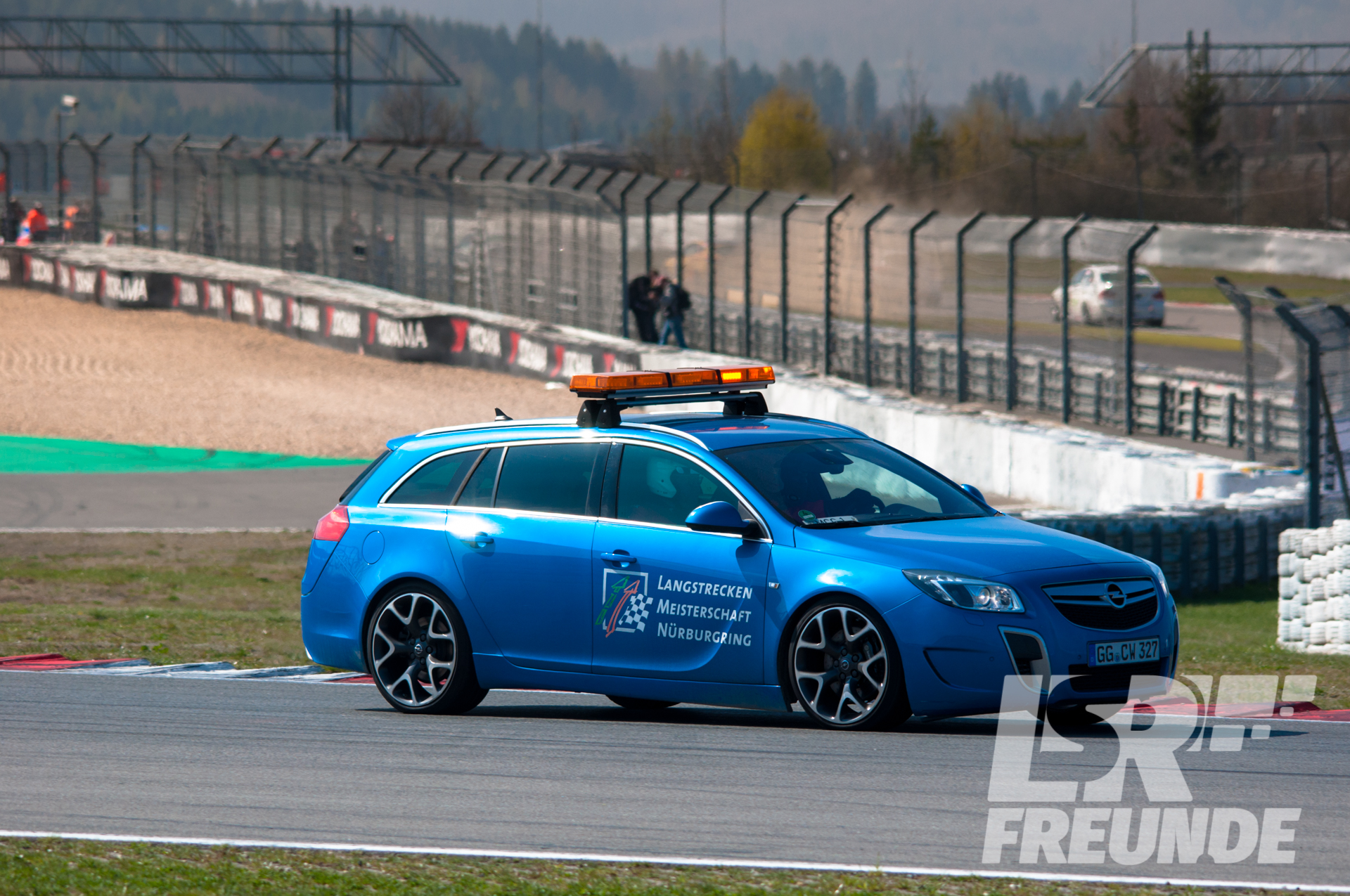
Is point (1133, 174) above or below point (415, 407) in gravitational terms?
above

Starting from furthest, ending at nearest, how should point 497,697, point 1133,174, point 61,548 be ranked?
1. point 1133,174
2. point 61,548
3. point 497,697

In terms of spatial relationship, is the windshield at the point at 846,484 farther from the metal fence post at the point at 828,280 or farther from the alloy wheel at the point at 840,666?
the metal fence post at the point at 828,280

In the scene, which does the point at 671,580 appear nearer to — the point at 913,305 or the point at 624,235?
the point at 913,305

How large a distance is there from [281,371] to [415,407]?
16.0ft

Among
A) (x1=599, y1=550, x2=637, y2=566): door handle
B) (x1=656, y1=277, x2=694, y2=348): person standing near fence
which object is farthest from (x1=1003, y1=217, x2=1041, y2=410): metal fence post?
(x1=599, y1=550, x2=637, y2=566): door handle

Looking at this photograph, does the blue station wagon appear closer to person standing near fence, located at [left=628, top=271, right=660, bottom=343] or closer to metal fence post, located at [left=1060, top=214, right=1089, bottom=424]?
metal fence post, located at [left=1060, top=214, right=1089, bottom=424]

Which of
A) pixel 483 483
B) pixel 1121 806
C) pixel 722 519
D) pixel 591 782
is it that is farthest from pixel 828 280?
pixel 1121 806

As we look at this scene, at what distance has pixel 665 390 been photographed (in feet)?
29.1

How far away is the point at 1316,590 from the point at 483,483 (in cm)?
638

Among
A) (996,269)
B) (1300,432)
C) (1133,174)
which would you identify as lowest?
(1300,432)

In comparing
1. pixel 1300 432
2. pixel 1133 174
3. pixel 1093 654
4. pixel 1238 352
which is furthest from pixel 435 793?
pixel 1133 174

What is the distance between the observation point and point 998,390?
23516mm

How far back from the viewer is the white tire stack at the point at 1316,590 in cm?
1220

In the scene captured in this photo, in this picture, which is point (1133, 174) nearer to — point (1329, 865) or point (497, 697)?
point (497, 697)
